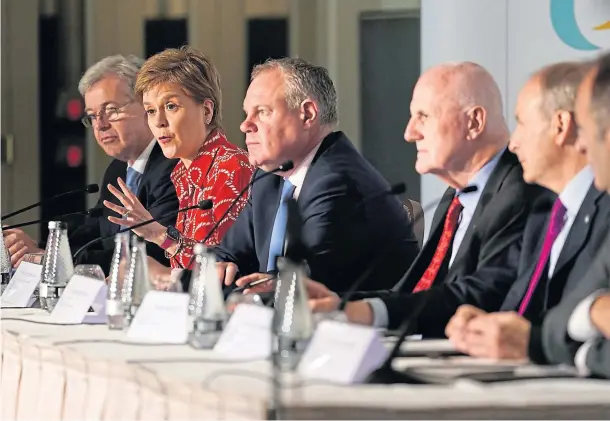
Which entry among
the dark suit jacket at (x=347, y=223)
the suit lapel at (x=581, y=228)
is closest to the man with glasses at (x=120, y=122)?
the dark suit jacket at (x=347, y=223)

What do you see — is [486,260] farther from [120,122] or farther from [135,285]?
[120,122]

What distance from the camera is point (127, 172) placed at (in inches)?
190

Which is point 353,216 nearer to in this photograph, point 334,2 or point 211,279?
point 211,279

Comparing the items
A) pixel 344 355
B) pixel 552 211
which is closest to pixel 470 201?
pixel 552 211

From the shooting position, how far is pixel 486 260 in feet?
9.24

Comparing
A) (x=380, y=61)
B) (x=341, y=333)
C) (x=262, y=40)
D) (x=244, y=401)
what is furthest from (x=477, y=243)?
(x=262, y=40)

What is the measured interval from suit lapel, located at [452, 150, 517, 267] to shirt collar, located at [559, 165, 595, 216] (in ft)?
1.13

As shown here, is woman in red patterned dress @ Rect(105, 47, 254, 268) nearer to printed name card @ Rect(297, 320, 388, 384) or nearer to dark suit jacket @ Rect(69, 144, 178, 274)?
dark suit jacket @ Rect(69, 144, 178, 274)

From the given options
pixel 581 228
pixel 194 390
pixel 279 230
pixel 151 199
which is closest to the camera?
pixel 194 390

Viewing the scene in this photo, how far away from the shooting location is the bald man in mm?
2742

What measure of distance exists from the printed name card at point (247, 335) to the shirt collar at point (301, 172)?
1312 millimetres

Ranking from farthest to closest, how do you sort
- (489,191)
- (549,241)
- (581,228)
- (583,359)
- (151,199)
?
(151,199), (489,191), (549,241), (581,228), (583,359)

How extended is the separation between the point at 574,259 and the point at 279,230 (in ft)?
4.22

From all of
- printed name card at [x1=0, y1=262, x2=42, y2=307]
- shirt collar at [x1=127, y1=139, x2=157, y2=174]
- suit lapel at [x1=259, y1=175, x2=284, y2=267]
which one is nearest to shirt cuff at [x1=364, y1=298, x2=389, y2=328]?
suit lapel at [x1=259, y1=175, x2=284, y2=267]
